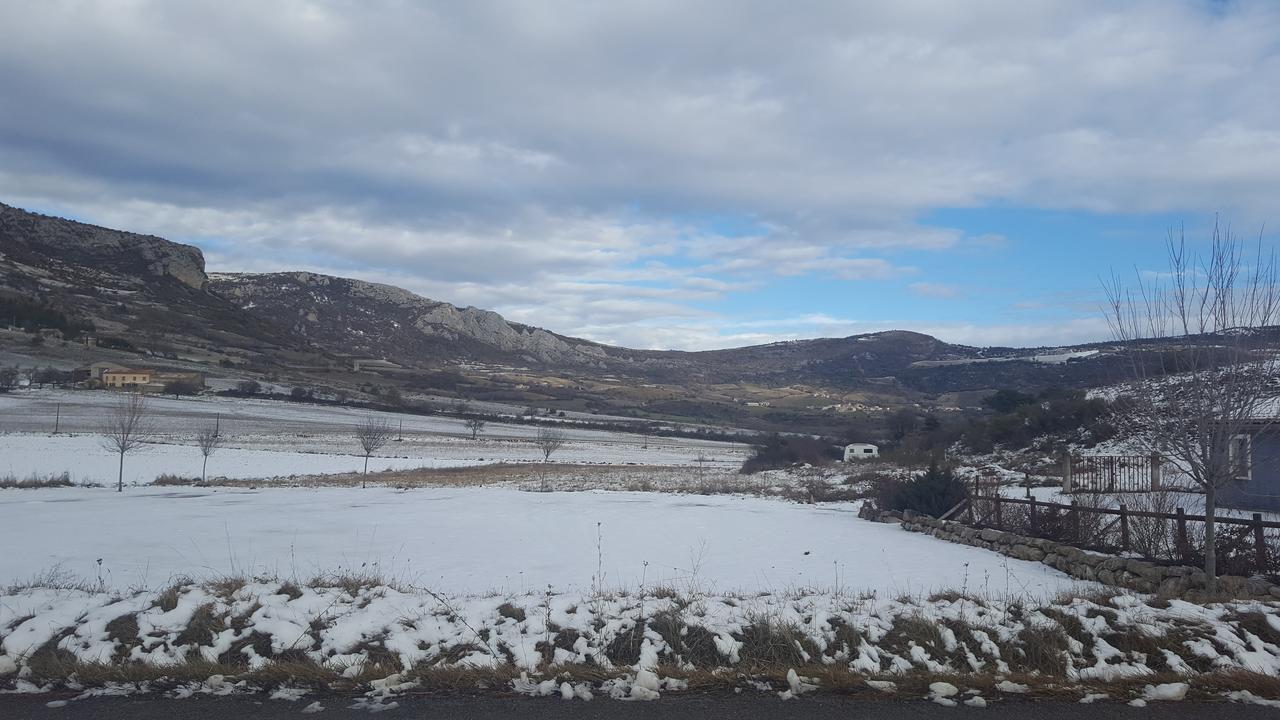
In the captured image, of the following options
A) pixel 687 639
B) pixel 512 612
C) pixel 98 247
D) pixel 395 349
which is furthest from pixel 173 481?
pixel 98 247

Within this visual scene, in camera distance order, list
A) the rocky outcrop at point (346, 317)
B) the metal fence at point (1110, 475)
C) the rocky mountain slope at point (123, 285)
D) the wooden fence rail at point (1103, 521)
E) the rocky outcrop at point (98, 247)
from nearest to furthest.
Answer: the wooden fence rail at point (1103, 521) < the metal fence at point (1110, 475) < the rocky mountain slope at point (123, 285) < the rocky outcrop at point (98, 247) < the rocky outcrop at point (346, 317)

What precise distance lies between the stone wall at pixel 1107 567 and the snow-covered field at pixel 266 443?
3126 cm

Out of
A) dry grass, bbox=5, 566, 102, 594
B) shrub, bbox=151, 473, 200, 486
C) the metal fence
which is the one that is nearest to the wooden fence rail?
the metal fence

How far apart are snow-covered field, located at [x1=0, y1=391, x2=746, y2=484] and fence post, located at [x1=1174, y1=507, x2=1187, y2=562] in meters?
34.5

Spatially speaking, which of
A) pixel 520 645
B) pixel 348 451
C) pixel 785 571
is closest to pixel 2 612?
pixel 520 645

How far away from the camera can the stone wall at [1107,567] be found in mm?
9195

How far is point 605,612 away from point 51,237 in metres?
194

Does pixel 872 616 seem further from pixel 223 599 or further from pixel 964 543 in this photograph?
pixel 964 543


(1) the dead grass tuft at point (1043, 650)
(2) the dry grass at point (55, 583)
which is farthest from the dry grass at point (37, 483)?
(1) the dead grass tuft at point (1043, 650)

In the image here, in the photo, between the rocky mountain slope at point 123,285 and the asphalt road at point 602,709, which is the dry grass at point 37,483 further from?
the rocky mountain slope at point 123,285

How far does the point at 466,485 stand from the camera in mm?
33156

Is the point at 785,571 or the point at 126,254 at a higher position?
the point at 126,254

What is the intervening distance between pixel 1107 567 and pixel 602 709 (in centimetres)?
947

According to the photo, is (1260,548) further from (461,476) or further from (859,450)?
(859,450)
